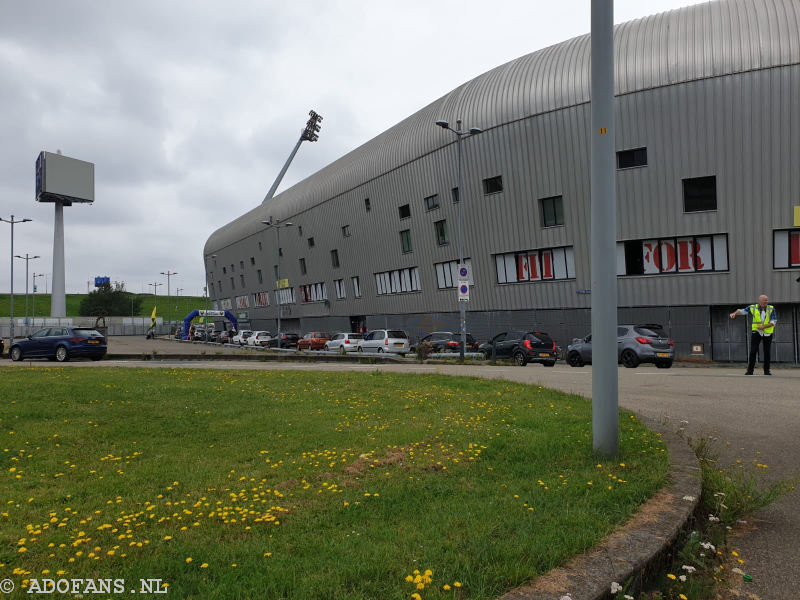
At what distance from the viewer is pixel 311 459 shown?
5.79 m

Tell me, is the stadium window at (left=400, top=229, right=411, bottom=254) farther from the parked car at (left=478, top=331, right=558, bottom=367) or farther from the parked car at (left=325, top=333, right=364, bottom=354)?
the parked car at (left=478, top=331, right=558, bottom=367)

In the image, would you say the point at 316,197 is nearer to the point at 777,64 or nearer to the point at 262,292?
the point at 262,292

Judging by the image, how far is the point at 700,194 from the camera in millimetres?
28531

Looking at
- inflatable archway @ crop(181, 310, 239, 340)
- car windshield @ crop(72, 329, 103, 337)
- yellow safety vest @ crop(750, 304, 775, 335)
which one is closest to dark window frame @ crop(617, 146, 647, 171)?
yellow safety vest @ crop(750, 304, 775, 335)

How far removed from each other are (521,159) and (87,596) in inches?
1316

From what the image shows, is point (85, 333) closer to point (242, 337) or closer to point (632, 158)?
point (632, 158)

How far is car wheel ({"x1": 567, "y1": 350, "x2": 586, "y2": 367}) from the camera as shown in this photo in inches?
918

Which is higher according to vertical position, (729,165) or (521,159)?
(521,159)

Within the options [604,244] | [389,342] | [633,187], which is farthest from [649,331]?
[604,244]

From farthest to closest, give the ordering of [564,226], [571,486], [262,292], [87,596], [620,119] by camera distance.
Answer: [262,292] → [564,226] → [620,119] → [571,486] → [87,596]

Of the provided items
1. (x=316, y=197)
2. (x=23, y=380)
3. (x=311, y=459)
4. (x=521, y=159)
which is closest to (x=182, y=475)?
(x=311, y=459)

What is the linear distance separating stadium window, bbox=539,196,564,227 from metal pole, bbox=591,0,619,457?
2834cm

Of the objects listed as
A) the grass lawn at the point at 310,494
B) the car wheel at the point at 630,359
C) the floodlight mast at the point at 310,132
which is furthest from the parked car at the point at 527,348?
the floodlight mast at the point at 310,132

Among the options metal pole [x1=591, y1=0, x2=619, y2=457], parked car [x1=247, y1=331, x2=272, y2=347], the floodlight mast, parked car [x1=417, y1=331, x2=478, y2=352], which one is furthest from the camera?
the floodlight mast
